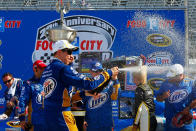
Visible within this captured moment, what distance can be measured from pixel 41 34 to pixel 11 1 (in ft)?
7.19

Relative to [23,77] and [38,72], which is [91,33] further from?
[38,72]

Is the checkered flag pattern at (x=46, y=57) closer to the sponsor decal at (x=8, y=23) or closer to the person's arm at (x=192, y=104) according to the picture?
the sponsor decal at (x=8, y=23)

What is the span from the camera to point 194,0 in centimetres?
1224

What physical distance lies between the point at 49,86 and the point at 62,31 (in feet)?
10.4

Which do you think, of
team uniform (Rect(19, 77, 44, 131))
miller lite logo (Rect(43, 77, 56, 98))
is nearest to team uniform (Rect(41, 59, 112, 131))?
miller lite logo (Rect(43, 77, 56, 98))

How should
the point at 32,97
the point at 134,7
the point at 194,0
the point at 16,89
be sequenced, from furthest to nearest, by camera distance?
the point at 194,0
the point at 134,7
the point at 16,89
the point at 32,97

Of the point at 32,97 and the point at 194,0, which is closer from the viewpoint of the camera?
the point at 32,97

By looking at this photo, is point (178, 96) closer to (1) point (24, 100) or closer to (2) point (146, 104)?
Result: (2) point (146, 104)

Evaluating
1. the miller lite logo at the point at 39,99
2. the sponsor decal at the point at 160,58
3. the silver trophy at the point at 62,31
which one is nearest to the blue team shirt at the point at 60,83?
the miller lite logo at the point at 39,99

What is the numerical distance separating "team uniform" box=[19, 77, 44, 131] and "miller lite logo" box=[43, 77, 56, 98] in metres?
0.59

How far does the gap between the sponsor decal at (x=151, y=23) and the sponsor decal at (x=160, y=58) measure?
636 millimetres

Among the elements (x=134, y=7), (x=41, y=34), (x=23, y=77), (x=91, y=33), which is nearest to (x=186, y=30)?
(x=134, y=7)

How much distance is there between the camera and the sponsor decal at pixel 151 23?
24.8 feet

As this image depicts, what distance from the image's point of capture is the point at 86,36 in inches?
299
